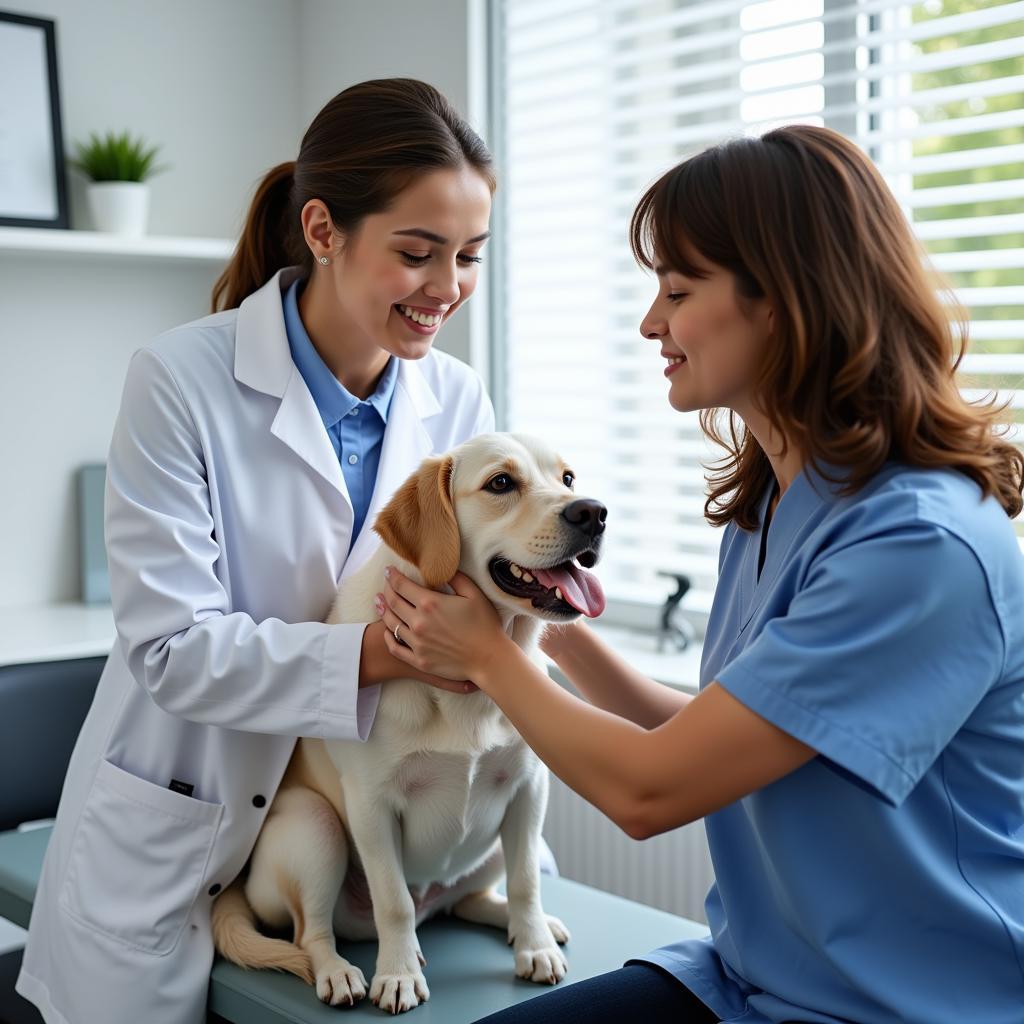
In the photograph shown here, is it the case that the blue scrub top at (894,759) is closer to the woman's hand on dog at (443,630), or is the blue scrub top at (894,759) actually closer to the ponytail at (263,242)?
the woman's hand on dog at (443,630)

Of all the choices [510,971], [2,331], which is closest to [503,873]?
[510,971]

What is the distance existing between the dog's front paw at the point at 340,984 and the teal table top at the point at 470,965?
0.01 meters

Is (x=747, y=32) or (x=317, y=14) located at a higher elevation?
(x=317, y=14)

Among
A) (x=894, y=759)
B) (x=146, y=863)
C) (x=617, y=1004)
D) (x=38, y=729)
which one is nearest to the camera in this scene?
(x=894, y=759)

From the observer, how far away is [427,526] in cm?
129

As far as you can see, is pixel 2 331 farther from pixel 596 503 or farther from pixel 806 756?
pixel 806 756

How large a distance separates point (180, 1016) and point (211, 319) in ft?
2.83

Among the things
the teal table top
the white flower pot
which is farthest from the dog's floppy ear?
the white flower pot

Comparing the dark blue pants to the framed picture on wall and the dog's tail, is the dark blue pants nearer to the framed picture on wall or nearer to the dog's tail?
the dog's tail

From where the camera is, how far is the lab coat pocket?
136 cm

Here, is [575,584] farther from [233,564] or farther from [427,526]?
[233,564]

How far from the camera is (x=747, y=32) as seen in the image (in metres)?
2.20

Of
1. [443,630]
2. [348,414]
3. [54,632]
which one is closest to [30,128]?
[54,632]

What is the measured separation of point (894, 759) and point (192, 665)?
0.76 meters
